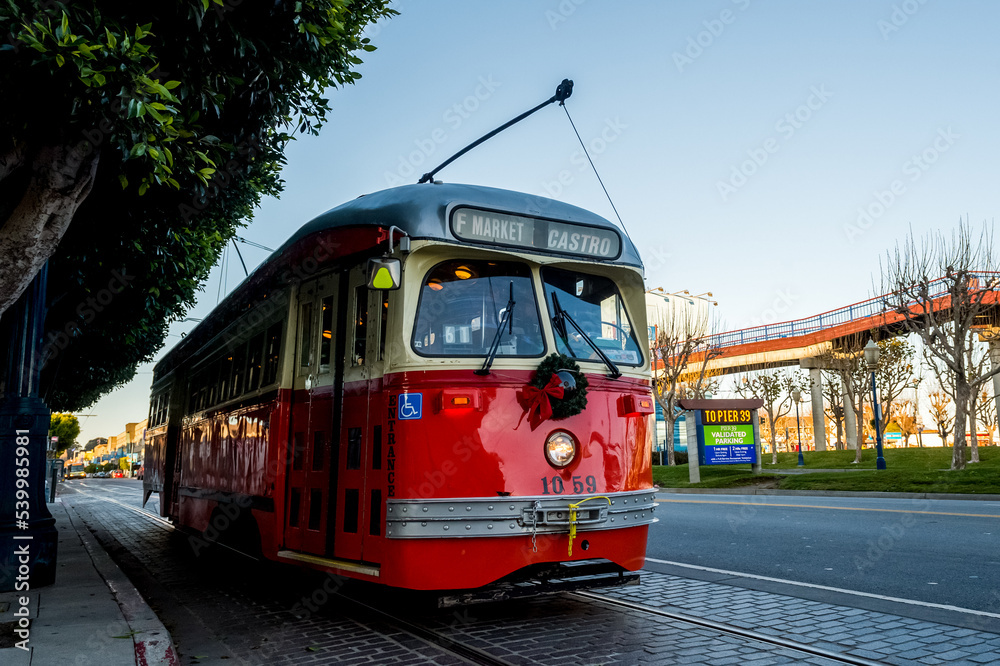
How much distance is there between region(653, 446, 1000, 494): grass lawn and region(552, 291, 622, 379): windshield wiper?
46.9ft

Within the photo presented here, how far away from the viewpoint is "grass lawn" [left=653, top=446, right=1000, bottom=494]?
17.6m

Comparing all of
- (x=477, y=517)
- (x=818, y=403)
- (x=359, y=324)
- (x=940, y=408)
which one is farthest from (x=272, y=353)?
(x=940, y=408)

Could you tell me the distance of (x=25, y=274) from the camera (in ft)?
20.4

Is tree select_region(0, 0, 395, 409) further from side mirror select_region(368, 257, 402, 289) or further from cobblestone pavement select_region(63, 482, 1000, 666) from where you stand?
cobblestone pavement select_region(63, 482, 1000, 666)

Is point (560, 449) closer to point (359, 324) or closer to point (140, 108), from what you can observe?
point (359, 324)

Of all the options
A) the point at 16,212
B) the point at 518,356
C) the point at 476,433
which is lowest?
the point at 476,433

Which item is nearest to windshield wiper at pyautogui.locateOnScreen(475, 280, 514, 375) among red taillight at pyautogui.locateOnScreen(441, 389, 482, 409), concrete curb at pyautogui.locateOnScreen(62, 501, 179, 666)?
red taillight at pyautogui.locateOnScreen(441, 389, 482, 409)

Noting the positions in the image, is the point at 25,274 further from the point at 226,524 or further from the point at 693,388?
the point at 693,388

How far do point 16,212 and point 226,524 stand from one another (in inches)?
148

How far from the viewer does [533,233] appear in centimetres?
599

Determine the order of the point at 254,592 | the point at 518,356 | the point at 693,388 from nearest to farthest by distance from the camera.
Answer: the point at 518,356
the point at 254,592
the point at 693,388

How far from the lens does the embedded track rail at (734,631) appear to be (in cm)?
472

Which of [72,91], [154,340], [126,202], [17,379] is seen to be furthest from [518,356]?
[154,340]

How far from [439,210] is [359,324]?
1.18 meters
